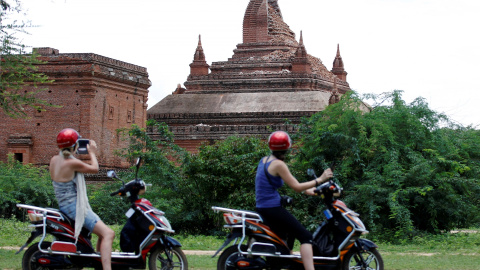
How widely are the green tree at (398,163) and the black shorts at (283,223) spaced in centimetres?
735

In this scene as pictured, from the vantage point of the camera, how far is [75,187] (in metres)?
7.02

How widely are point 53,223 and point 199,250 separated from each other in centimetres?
454

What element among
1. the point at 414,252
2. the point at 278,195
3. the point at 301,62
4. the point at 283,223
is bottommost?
the point at 414,252

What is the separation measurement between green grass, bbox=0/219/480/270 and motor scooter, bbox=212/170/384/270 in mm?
1768

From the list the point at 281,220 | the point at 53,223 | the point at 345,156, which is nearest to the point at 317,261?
the point at 281,220

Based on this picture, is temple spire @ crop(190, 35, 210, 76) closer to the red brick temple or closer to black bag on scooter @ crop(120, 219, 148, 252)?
the red brick temple

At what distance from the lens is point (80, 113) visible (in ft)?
85.4

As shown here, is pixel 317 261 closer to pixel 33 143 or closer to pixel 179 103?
pixel 33 143

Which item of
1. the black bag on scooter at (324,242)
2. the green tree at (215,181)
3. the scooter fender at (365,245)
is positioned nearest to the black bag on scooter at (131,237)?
the black bag on scooter at (324,242)

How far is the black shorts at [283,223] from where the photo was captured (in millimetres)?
6729

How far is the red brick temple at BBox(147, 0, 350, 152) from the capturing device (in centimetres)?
3234

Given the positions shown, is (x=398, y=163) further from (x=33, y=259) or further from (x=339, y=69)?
(x=339, y=69)

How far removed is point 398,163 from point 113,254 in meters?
9.05

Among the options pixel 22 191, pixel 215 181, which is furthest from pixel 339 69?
pixel 215 181
